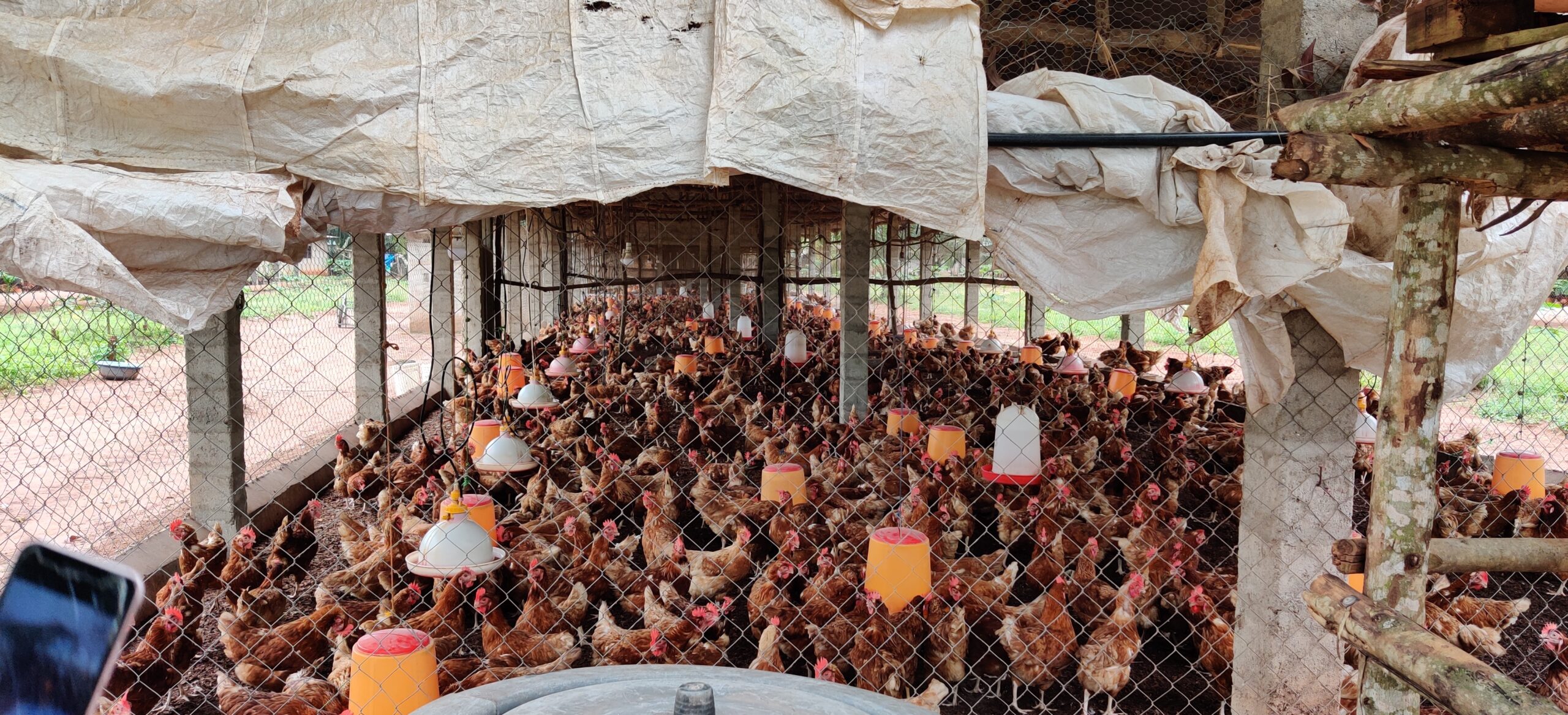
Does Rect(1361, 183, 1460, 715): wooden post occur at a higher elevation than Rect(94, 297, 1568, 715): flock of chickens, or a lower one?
higher

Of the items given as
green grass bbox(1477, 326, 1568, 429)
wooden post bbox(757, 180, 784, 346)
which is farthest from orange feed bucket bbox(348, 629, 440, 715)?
green grass bbox(1477, 326, 1568, 429)

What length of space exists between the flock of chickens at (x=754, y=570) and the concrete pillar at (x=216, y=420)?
0.69 feet

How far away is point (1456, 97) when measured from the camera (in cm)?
131

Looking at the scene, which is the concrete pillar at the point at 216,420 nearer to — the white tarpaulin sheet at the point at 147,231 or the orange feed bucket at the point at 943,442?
the white tarpaulin sheet at the point at 147,231

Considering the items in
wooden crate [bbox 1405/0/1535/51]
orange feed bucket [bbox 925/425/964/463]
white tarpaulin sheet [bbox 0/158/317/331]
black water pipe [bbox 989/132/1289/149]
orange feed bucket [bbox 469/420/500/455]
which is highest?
wooden crate [bbox 1405/0/1535/51]

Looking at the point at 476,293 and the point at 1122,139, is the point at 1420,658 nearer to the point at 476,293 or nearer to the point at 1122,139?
the point at 1122,139

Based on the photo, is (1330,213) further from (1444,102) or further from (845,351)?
(845,351)

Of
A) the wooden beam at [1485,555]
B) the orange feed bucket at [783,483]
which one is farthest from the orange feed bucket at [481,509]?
the wooden beam at [1485,555]

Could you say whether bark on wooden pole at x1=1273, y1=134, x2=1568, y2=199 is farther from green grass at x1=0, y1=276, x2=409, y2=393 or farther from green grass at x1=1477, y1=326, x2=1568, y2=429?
green grass at x1=1477, y1=326, x2=1568, y2=429

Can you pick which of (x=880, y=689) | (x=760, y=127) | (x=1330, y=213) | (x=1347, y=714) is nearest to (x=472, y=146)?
(x=760, y=127)

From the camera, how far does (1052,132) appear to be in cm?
211

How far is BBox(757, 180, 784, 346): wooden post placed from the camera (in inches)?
281

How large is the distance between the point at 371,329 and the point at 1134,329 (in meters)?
10.4

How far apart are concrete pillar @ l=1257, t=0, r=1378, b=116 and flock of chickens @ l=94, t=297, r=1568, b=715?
72.0 inches
